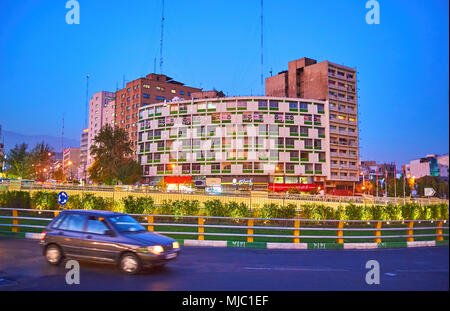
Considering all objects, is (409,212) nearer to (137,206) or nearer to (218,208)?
(218,208)

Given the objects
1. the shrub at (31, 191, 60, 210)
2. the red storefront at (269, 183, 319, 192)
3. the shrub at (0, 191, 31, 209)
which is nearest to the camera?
the shrub at (31, 191, 60, 210)

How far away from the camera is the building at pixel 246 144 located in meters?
72.9

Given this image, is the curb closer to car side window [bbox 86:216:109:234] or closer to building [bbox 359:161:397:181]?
car side window [bbox 86:216:109:234]

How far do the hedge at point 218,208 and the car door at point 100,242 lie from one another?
516 inches

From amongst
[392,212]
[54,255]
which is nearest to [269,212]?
[392,212]

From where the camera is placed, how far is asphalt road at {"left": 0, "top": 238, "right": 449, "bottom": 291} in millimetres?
7735

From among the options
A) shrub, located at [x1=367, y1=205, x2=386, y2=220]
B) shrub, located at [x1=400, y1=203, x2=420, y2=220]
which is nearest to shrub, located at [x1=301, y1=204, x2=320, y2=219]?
shrub, located at [x1=367, y1=205, x2=386, y2=220]

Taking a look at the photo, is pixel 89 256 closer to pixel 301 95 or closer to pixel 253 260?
pixel 253 260

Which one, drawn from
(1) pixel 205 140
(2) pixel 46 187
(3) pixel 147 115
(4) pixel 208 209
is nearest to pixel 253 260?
(4) pixel 208 209

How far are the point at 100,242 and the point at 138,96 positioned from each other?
311 ft

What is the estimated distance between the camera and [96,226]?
9.60 meters

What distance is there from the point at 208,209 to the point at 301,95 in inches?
2866

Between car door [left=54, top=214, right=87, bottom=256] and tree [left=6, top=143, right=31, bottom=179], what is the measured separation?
210ft

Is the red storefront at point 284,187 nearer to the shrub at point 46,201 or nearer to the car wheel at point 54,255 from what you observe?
the shrub at point 46,201
